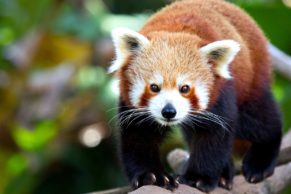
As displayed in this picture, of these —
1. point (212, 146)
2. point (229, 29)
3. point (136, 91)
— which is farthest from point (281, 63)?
point (136, 91)

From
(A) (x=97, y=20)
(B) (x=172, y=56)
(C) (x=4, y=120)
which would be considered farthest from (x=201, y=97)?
(A) (x=97, y=20)

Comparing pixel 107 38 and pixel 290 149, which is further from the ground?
pixel 290 149

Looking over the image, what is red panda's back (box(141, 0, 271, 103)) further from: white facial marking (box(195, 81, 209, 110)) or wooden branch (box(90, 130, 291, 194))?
wooden branch (box(90, 130, 291, 194))

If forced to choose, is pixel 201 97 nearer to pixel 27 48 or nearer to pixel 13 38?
pixel 27 48

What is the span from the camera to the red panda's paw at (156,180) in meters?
4.06

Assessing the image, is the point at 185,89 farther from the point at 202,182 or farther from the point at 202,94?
the point at 202,182

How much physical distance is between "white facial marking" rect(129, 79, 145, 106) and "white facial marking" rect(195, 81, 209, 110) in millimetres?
277

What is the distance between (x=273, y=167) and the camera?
4.76 metres

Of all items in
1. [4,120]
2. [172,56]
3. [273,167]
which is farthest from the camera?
[4,120]

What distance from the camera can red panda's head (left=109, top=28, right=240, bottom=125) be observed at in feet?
13.3

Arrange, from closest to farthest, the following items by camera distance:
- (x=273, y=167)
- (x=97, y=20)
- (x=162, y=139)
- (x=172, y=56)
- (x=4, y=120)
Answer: (x=172, y=56) < (x=162, y=139) < (x=273, y=167) < (x=4, y=120) < (x=97, y=20)

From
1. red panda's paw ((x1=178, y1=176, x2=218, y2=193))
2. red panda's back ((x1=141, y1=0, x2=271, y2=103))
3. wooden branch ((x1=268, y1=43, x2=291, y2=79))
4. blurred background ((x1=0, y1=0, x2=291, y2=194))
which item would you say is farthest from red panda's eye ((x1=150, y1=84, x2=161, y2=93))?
blurred background ((x1=0, y1=0, x2=291, y2=194))

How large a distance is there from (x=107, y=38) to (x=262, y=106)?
11.0 feet

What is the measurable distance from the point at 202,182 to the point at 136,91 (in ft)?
2.00
